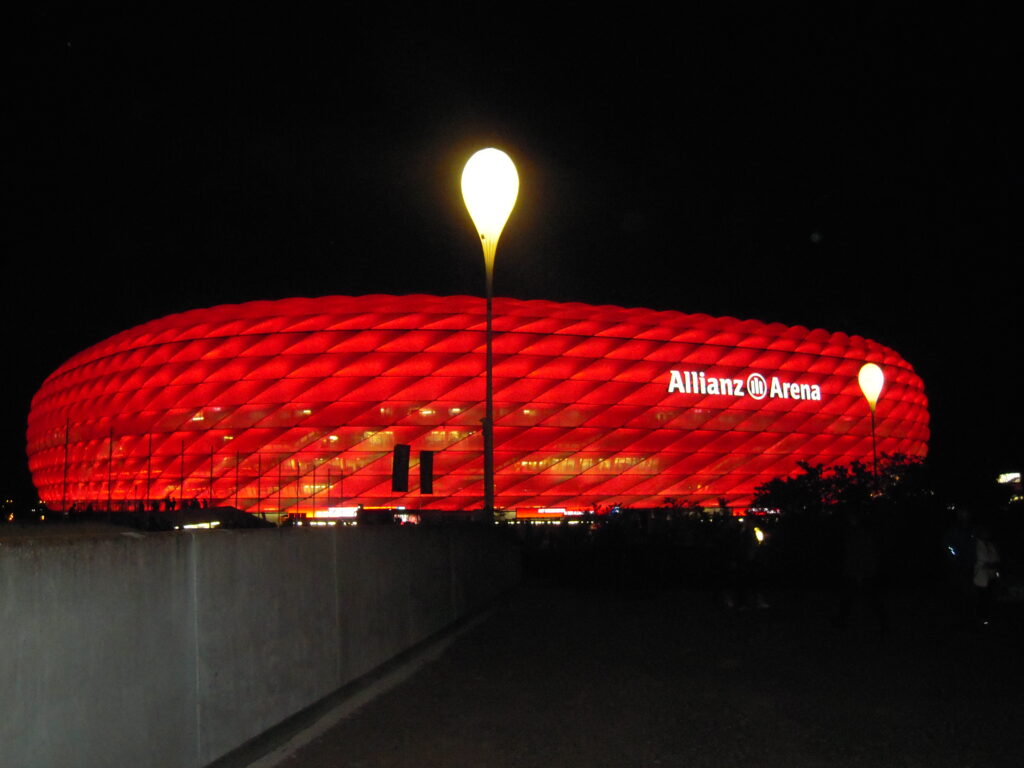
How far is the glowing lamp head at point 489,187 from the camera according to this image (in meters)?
16.4

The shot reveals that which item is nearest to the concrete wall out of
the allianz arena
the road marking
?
the road marking

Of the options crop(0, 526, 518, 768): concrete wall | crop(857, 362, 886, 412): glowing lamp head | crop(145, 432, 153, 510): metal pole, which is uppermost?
crop(857, 362, 886, 412): glowing lamp head

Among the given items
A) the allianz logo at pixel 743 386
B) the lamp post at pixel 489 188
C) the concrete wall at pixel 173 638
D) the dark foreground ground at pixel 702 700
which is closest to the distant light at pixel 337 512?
the allianz logo at pixel 743 386

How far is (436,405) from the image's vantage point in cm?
5178

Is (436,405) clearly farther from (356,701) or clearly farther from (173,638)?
(173,638)

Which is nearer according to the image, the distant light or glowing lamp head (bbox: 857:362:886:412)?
glowing lamp head (bbox: 857:362:886:412)

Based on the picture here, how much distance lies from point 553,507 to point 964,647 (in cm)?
4300

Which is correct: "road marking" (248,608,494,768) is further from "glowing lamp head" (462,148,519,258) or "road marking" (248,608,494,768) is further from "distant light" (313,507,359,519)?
"distant light" (313,507,359,519)

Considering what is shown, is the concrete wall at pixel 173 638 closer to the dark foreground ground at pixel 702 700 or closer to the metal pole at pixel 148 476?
the dark foreground ground at pixel 702 700

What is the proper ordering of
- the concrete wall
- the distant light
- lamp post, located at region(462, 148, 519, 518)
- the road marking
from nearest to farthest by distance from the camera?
1. the concrete wall
2. the road marking
3. lamp post, located at region(462, 148, 519, 518)
4. the distant light

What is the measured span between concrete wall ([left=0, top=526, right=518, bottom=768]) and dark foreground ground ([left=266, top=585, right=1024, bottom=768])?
0.54 metres

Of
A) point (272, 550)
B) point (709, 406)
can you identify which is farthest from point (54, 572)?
point (709, 406)

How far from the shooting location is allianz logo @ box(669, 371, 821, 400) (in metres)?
55.2

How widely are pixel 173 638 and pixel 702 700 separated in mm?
4269
